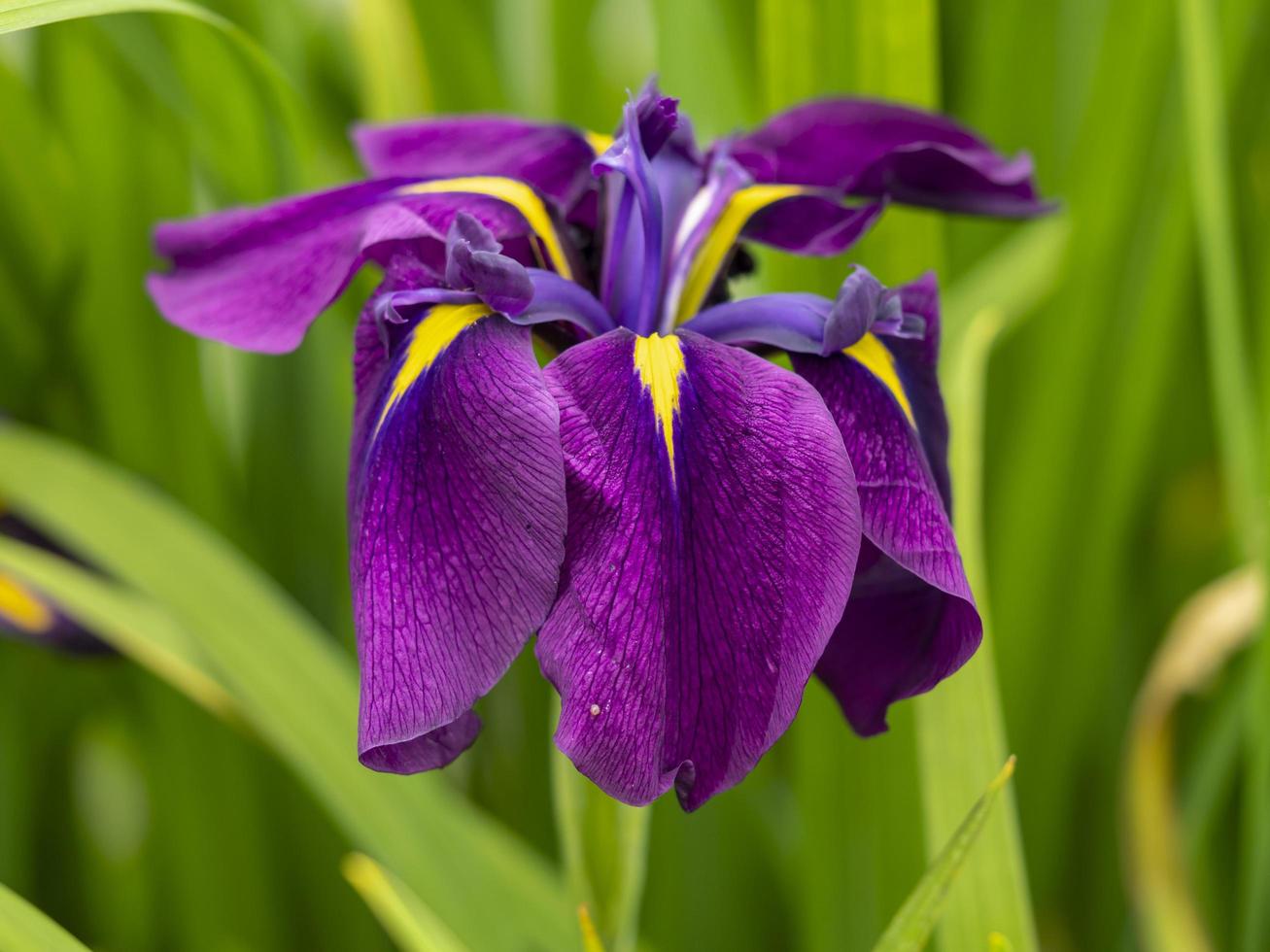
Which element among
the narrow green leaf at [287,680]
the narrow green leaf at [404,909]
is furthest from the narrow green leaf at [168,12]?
the narrow green leaf at [404,909]

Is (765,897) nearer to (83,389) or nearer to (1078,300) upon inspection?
(1078,300)

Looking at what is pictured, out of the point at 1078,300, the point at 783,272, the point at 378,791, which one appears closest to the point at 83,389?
the point at 378,791

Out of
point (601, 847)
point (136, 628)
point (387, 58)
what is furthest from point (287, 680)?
point (387, 58)

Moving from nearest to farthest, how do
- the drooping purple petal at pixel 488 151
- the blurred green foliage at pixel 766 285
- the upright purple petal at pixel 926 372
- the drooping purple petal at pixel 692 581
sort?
the drooping purple petal at pixel 692 581 → the upright purple petal at pixel 926 372 → the drooping purple petal at pixel 488 151 → the blurred green foliage at pixel 766 285

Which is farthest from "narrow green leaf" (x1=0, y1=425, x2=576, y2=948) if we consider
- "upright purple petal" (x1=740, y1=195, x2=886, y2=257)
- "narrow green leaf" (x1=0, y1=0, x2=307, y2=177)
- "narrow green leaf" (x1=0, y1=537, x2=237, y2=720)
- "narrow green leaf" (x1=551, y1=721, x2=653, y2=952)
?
"upright purple petal" (x1=740, y1=195, x2=886, y2=257)

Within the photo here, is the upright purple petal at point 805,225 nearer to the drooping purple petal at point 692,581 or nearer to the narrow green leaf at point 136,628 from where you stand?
the drooping purple petal at point 692,581

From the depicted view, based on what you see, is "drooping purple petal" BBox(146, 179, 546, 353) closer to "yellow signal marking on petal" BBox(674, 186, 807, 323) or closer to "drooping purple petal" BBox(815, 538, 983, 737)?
"yellow signal marking on petal" BBox(674, 186, 807, 323)
